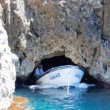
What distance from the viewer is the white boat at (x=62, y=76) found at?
13461mm

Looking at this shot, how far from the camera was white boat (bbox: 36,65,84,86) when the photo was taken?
13.5 m

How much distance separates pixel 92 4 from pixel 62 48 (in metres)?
3.50

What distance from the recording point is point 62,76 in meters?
13.6

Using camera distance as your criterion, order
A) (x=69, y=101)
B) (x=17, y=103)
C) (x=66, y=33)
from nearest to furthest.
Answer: (x=17, y=103), (x=69, y=101), (x=66, y=33)

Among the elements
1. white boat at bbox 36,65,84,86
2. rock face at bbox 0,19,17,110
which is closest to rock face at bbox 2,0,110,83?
white boat at bbox 36,65,84,86

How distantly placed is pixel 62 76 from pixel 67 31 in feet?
9.67

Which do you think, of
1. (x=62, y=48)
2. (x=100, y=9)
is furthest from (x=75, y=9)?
(x=62, y=48)

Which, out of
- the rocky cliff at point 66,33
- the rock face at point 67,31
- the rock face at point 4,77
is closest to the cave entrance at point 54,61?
the rocky cliff at point 66,33

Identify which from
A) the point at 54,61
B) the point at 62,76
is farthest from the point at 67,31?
the point at 54,61

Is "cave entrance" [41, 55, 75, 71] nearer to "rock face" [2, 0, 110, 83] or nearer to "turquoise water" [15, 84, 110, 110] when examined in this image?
"rock face" [2, 0, 110, 83]

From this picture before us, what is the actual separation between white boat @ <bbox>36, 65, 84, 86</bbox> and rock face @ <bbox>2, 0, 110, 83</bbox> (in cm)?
97

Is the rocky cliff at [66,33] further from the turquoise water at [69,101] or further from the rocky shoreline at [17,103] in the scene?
the rocky shoreline at [17,103]

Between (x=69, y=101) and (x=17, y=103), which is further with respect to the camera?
(x=69, y=101)

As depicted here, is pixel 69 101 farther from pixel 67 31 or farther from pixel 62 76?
pixel 67 31
